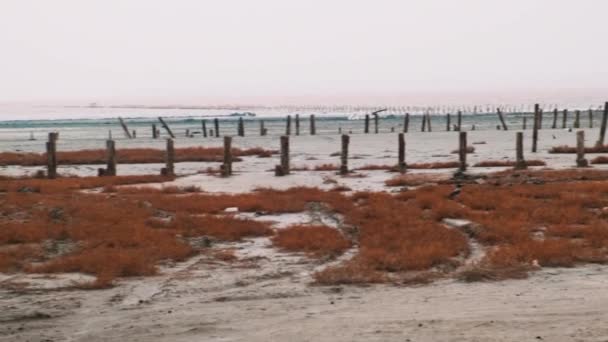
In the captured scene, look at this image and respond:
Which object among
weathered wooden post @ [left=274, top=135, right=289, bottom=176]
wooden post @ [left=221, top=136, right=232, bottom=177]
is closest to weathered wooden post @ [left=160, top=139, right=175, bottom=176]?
wooden post @ [left=221, top=136, right=232, bottom=177]

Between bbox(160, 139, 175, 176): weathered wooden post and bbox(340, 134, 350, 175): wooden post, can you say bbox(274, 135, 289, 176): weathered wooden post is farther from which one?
bbox(160, 139, 175, 176): weathered wooden post

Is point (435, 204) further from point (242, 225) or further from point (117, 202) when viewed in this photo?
point (117, 202)

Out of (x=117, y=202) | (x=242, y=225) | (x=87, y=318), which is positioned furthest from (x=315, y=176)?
(x=87, y=318)

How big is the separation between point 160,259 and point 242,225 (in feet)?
11.2

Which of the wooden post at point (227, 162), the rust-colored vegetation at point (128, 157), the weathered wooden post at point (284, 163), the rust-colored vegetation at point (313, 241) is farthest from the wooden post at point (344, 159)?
the rust-colored vegetation at point (313, 241)

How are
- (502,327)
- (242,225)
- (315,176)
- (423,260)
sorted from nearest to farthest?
(502,327)
(423,260)
(242,225)
(315,176)

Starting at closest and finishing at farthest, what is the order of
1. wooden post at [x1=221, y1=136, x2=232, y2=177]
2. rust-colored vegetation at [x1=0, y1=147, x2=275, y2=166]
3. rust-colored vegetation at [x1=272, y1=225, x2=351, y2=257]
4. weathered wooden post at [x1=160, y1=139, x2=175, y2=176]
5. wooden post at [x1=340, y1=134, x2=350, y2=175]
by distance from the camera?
rust-colored vegetation at [x1=272, y1=225, x2=351, y2=257] < wooden post at [x1=340, y1=134, x2=350, y2=175] < weathered wooden post at [x1=160, y1=139, x2=175, y2=176] < wooden post at [x1=221, y1=136, x2=232, y2=177] < rust-colored vegetation at [x1=0, y1=147, x2=275, y2=166]

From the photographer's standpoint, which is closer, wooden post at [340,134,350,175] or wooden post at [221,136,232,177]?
wooden post at [340,134,350,175]

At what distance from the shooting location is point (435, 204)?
18.8 meters

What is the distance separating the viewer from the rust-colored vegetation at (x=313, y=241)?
13812mm

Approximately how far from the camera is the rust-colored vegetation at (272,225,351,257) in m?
13.8

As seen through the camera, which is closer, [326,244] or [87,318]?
[87,318]

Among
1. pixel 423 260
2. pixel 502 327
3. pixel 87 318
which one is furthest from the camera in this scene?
pixel 423 260

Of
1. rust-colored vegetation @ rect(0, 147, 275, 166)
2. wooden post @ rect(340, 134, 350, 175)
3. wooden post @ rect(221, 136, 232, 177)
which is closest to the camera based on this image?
wooden post @ rect(340, 134, 350, 175)
